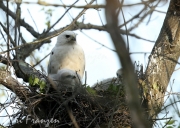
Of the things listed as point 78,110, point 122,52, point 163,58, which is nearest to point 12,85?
point 78,110

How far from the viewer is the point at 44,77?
4.83 m

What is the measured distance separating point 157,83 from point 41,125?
149cm

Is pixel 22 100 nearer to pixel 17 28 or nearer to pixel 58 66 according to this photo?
pixel 17 28

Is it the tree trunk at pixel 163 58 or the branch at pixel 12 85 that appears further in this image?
the tree trunk at pixel 163 58

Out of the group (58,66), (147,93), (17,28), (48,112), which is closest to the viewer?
(17,28)

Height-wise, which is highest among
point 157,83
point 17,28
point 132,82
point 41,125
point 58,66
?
point 58,66

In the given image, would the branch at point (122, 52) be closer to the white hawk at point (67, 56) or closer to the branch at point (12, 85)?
the branch at point (12, 85)

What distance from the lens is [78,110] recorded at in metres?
4.65

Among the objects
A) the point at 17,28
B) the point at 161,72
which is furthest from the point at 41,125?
the point at 161,72

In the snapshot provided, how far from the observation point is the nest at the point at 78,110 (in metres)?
4.39

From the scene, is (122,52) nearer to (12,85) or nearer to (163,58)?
(12,85)

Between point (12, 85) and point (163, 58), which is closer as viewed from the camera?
point (12, 85)

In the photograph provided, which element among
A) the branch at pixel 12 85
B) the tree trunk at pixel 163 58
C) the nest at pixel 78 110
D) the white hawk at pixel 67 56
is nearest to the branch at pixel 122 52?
the branch at pixel 12 85

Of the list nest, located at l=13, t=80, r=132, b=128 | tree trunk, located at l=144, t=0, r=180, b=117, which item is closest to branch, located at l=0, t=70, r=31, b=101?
nest, located at l=13, t=80, r=132, b=128
